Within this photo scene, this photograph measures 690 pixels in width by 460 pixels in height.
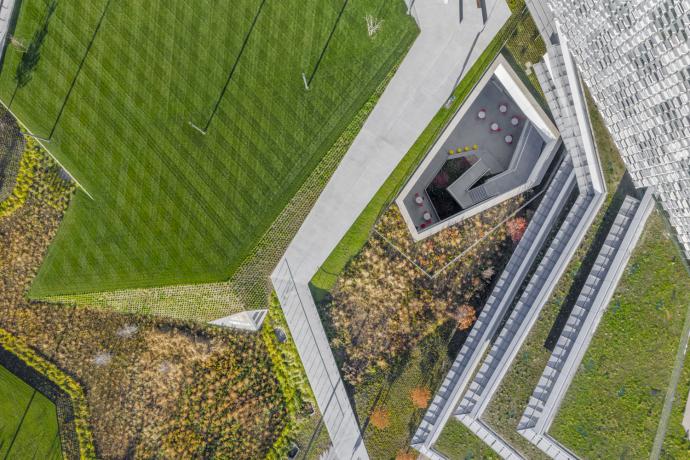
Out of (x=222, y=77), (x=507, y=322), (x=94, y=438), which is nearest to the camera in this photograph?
(x=507, y=322)

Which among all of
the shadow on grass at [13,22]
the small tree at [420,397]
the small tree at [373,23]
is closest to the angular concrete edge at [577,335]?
the small tree at [420,397]

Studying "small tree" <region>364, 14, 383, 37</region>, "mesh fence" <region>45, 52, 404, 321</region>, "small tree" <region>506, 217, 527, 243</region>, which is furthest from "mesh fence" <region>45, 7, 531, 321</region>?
"small tree" <region>506, 217, 527, 243</region>

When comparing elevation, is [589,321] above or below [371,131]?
below

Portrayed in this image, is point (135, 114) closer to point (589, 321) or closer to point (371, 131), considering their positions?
point (371, 131)

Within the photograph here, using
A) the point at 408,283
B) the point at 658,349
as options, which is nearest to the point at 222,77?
Result: the point at 408,283

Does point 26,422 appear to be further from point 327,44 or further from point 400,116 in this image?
point 400,116

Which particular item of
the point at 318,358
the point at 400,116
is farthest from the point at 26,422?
the point at 400,116

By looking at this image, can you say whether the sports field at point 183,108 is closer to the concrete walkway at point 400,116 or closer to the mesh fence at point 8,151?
the mesh fence at point 8,151
